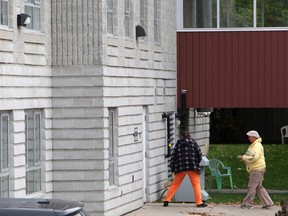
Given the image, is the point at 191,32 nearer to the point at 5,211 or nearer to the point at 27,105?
the point at 27,105

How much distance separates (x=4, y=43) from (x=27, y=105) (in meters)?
1.39

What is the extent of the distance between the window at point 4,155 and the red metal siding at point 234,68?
34.7 feet

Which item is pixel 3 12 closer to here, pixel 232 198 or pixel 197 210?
pixel 197 210

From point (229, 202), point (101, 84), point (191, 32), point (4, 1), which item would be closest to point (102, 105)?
point (101, 84)

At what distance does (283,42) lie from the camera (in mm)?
26516

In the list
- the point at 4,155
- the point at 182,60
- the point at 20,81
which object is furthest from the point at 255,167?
the point at 4,155

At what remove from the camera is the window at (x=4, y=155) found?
16.8 meters

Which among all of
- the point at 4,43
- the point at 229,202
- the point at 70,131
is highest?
the point at 4,43

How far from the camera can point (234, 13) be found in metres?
27.1

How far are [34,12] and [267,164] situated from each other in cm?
1528

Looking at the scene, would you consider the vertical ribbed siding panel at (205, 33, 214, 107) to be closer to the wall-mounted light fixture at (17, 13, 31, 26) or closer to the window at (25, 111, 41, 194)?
the window at (25, 111, 41, 194)

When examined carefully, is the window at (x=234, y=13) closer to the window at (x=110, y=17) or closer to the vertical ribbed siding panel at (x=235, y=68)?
the vertical ribbed siding panel at (x=235, y=68)

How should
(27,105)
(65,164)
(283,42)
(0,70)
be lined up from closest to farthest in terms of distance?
(0,70), (27,105), (65,164), (283,42)

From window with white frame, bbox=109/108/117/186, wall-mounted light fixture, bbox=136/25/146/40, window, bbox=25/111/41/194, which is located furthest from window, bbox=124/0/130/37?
window, bbox=25/111/41/194
